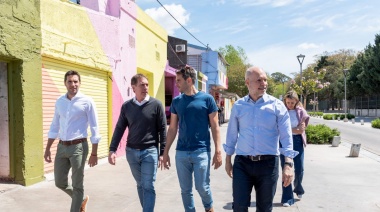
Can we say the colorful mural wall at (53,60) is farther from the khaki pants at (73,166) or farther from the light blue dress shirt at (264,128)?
the light blue dress shirt at (264,128)

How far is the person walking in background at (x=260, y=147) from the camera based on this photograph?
349cm

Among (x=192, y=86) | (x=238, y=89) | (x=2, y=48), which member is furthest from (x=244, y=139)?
(x=238, y=89)

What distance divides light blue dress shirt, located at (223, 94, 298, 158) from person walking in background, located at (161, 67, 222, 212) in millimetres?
762

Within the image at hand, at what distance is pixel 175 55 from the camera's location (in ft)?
93.6

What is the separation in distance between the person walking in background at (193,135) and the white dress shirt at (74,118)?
106cm

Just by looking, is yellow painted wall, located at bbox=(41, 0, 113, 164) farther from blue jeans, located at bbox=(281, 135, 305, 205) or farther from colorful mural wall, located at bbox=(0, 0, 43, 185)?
blue jeans, located at bbox=(281, 135, 305, 205)

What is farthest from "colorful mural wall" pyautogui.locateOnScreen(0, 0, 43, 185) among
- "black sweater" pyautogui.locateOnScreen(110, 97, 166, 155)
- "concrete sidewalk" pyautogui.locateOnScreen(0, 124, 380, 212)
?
"black sweater" pyautogui.locateOnScreen(110, 97, 166, 155)

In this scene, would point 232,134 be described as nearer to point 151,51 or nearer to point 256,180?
point 256,180

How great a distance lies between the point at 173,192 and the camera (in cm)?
651

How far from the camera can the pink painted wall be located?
406 inches

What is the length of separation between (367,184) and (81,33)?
23.4 ft

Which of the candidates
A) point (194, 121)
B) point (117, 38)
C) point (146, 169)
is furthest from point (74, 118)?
point (117, 38)

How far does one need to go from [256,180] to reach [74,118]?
7.58ft

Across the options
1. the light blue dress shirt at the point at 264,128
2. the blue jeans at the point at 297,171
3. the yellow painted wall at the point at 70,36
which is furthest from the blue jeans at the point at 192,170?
the yellow painted wall at the point at 70,36
